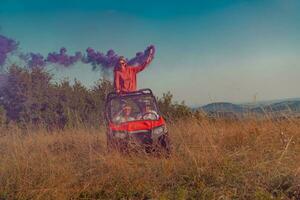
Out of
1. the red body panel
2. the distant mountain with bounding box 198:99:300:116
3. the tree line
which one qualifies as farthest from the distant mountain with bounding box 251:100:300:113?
the tree line

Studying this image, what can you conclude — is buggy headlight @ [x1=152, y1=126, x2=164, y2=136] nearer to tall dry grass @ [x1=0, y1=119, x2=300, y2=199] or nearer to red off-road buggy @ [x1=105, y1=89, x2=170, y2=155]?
red off-road buggy @ [x1=105, y1=89, x2=170, y2=155]

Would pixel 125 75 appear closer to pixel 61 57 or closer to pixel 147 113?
pixel 147 113

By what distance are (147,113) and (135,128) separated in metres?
0.52

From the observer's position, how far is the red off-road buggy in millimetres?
5814

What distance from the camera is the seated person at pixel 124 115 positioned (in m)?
6.32

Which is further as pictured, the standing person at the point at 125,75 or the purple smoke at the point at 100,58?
the purple smoke at the point at 100,58

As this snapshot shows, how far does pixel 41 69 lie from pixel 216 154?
46.9 ft

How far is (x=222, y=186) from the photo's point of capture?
4.00 m

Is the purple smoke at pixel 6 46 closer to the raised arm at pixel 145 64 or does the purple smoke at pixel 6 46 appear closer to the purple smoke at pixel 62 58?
the purple smoke at pixel 62 58

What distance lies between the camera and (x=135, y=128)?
5.92m

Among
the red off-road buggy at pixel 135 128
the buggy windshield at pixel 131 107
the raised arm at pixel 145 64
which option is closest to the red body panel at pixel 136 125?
the red off-road buggy at pixel 135 128

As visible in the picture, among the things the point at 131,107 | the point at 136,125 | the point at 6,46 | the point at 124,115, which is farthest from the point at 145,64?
the point at 6,46

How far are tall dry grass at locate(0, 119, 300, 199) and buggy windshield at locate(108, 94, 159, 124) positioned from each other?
0.74 m

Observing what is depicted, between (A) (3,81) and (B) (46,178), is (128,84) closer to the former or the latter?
(B) (46,178)
